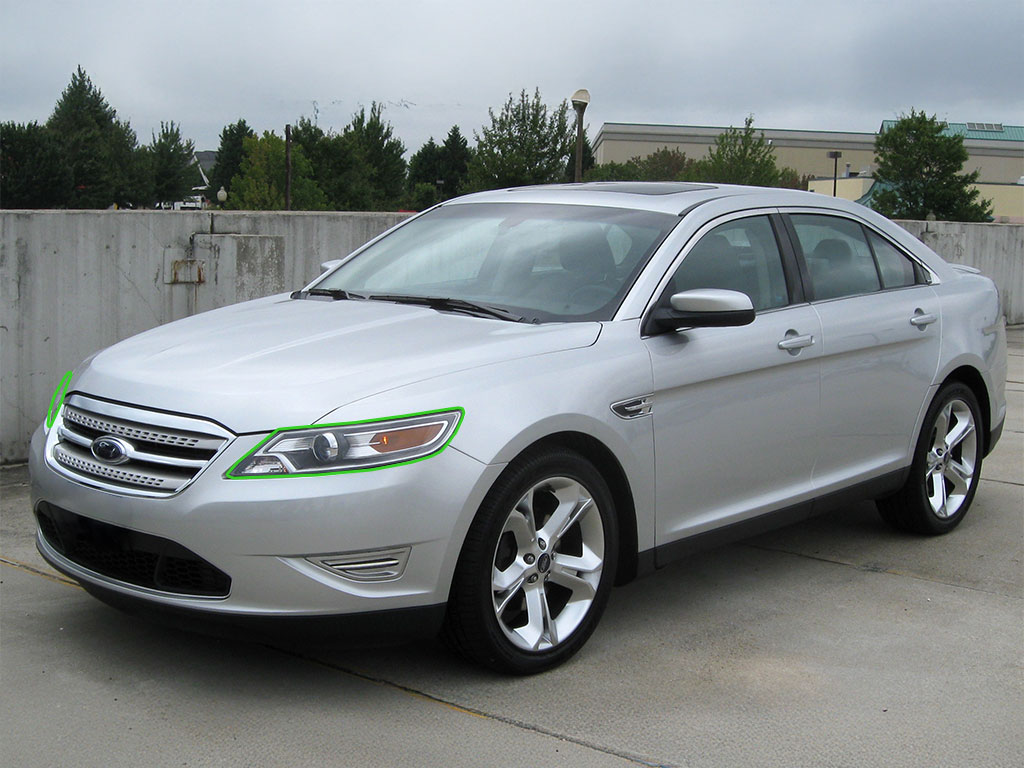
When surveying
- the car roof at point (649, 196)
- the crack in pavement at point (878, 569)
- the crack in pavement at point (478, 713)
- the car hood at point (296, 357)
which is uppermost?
the car roof at point (649, 196)

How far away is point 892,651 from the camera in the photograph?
4184 mm

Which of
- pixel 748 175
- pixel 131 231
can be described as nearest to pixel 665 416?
pixel 131 231

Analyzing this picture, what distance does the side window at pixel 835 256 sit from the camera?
504 cm

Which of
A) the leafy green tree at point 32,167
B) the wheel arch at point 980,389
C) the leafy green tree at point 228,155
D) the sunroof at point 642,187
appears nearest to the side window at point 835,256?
the sunroof at point 642,187

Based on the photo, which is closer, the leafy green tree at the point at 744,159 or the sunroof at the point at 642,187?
the sunroof at the point at 642,187

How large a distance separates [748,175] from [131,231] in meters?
57.2

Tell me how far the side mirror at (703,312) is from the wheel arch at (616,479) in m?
0.51

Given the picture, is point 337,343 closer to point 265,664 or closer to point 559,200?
point 265,664

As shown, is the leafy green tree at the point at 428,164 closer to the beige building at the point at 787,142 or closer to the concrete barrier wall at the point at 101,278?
the beige building at the point at 787,142

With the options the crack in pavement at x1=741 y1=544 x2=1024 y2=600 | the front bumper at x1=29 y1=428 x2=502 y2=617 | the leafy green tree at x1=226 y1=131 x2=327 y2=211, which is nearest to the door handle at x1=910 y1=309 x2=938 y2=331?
the crack in pavement at x1=741 y1=544 x2=1024 y2=600

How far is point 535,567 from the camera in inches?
149

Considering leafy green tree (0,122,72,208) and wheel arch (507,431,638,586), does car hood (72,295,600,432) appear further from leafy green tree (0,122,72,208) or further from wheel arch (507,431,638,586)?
leafy green tree (0,122,72,208)

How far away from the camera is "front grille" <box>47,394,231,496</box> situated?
3375 mm

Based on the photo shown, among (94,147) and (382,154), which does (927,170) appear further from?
(94,147)
